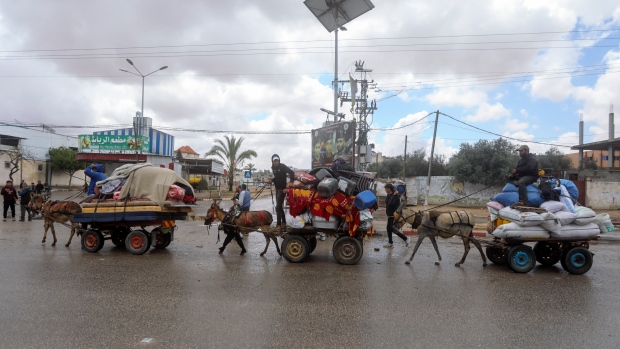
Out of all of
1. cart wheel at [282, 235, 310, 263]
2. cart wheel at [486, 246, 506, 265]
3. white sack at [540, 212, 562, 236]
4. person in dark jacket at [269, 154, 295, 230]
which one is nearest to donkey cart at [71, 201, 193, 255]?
person in dark jacket at [269, 154, 295, 230]

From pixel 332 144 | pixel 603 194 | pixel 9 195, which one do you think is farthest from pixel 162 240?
pixel 603 194

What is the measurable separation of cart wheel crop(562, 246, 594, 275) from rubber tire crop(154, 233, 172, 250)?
875cm

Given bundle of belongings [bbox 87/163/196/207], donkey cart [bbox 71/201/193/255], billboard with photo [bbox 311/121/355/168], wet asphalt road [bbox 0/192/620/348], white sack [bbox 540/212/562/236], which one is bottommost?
wet asphalt road [bbox 0/192/620/348]

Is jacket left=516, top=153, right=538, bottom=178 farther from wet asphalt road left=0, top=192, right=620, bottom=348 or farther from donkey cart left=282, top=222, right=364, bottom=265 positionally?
donkey cart left=282, top=222, right=364, bottom=265

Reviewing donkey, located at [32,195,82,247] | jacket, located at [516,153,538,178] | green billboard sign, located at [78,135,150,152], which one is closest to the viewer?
jacket, located at [516,153,538,178]

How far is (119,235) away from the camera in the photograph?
9953mm

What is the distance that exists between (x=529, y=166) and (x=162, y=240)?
27.7 ft

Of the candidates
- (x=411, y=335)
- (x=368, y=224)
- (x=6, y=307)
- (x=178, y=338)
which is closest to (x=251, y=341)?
(x=178, y=338)

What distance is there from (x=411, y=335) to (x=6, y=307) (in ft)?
17.0

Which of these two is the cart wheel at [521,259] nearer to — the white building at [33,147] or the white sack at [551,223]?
the white sack at [551,223]

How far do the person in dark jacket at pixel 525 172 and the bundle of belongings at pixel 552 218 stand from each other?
0.12 m

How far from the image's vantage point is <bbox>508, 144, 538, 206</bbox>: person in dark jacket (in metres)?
8.05

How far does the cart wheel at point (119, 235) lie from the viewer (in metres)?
9.91

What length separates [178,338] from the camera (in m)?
4.39
